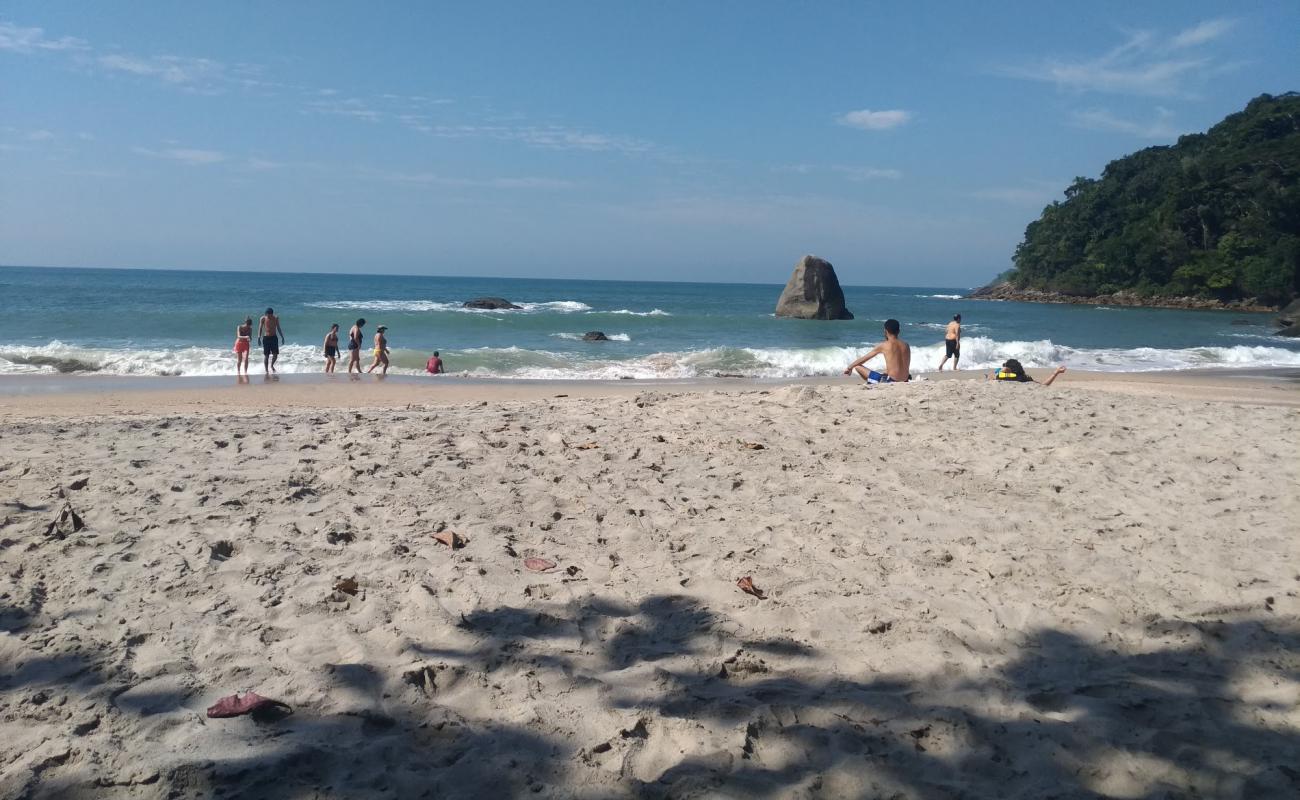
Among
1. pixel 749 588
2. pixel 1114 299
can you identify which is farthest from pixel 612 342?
pixel 1114 299

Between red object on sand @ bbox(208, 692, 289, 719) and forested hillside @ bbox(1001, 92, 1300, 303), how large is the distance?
69448mm

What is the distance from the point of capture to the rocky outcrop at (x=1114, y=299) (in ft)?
196

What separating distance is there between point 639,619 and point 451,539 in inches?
50.3

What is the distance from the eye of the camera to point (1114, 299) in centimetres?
6700

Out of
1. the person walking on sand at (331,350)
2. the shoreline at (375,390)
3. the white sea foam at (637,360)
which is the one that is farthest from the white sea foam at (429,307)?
the shoreline at (375,390)

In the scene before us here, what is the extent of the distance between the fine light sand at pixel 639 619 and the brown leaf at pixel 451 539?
90 mm

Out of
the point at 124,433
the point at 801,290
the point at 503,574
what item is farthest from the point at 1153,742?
the point at 801,290

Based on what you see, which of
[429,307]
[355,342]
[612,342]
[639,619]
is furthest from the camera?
[429,307]

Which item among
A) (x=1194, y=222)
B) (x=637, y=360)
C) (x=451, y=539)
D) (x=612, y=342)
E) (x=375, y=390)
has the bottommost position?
(x=375, y=390)

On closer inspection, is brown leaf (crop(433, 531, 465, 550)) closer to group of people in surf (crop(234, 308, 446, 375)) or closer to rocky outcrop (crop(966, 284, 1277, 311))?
group of people in surf (crop(234, 308, 446, 375))

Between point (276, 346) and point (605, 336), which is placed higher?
point (276, 346)

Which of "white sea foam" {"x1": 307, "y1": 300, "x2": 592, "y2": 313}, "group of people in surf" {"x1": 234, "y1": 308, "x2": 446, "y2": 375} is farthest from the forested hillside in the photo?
"group of people in surf" {"x1": 234, "y1": 308, "x2": 446, "y2": 375}

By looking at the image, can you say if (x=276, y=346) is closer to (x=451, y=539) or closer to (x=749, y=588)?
(x=451, y=539)

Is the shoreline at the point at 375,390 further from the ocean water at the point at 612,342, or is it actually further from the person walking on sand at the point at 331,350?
the ocean water at the point at 612,342
